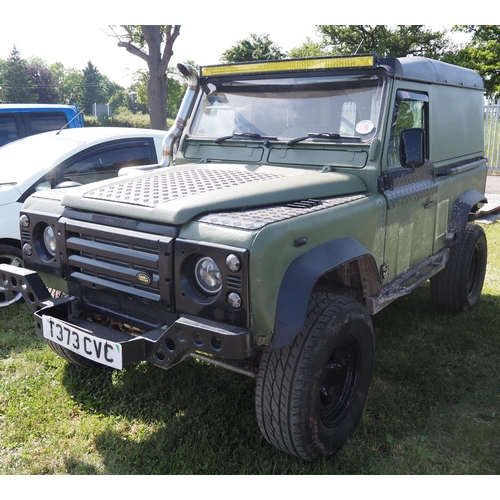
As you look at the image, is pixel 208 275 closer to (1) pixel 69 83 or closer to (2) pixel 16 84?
(2) pixel 16 84

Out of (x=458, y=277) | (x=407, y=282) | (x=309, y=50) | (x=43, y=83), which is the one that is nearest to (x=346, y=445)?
(x=407, y=282)

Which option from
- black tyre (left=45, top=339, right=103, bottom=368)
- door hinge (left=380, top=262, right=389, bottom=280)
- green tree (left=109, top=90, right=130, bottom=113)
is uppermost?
green tree (left=109, top=90, right=130, bottom=113)

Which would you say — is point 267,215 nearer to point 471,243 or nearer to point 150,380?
point 150,380

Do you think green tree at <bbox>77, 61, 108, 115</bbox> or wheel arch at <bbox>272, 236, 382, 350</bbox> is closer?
wheel arch at <bbox>272, 236, 382, 350</bbox>

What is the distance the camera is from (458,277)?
15.8ft

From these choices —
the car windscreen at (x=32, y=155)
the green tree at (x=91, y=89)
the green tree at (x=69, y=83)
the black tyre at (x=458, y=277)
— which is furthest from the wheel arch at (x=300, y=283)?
the green tree at (x=91, y=89)

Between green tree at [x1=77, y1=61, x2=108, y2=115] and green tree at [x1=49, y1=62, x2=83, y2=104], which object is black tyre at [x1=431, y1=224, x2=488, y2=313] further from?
green tree at [x1=77, y1=61, x2=108, y2=115]

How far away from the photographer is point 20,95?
57.2 m

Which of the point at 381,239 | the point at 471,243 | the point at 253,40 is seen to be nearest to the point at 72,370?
the point at 381,239

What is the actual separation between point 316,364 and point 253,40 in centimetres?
3685

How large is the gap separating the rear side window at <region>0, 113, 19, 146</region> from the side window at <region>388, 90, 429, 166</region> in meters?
6.90

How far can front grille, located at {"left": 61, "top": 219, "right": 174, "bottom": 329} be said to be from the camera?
2.60 metres

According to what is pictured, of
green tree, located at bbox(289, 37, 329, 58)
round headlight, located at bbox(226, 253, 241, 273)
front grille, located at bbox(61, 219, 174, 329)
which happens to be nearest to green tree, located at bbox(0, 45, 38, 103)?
green tree, located at bbox(289, 37, 329, 58)

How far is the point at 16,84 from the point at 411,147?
2474 inches
